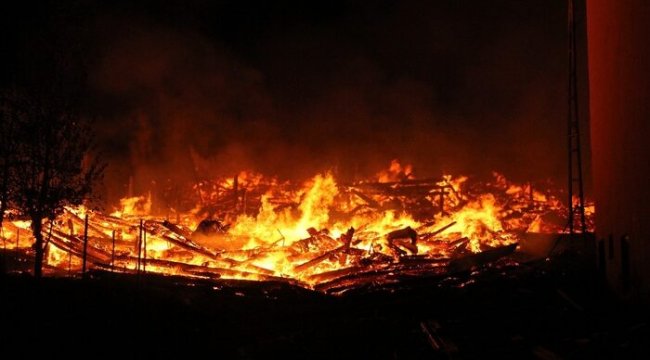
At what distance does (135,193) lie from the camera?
27359 mm

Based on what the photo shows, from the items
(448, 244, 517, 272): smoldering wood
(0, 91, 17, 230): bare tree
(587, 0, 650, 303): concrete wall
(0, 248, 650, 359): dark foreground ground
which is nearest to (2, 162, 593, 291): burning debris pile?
(448, 244, 517, 272): smoldering wood

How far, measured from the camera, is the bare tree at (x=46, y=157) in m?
8.95

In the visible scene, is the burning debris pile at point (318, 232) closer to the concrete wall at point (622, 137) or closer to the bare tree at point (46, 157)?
the bare tree at point (46, 157)

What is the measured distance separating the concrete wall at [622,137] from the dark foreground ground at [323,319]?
0.83 m

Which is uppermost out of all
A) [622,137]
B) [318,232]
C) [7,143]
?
[622,137]

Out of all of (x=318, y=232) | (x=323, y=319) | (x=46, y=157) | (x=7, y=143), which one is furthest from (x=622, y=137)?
(x=7, y=143)

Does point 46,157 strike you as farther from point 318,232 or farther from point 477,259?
point 477,259

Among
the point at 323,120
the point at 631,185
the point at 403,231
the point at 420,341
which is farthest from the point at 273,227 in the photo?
the point at 323,120

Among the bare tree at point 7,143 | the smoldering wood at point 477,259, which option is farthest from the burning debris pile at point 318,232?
the bare tree at point 7,143

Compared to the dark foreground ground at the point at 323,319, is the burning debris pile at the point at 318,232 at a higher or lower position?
higher

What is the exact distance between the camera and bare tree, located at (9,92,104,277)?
8953 millimetres

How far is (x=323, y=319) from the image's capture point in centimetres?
989

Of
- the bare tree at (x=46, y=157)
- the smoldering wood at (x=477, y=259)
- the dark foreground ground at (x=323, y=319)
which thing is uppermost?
the bare tree at (x=46, y=157)

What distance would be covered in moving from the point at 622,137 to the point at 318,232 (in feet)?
30.0
